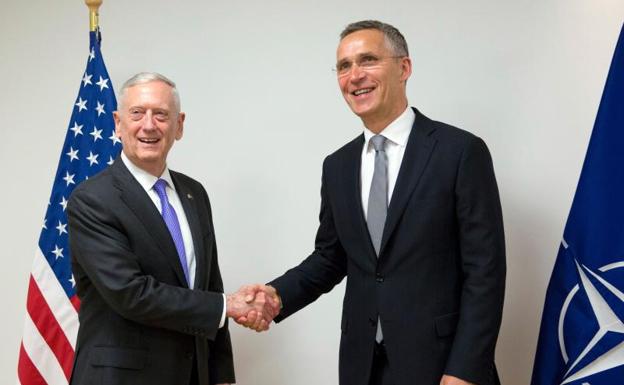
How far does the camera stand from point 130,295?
6.73 feet

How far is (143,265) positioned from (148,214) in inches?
6.4

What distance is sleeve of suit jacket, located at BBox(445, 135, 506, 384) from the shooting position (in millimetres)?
1969

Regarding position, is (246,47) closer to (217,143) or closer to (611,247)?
(217,143)

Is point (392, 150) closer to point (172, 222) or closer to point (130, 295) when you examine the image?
point (172, 222)

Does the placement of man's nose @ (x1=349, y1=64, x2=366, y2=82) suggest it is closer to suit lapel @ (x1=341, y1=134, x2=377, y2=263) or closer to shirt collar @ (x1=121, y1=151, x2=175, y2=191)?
suit lapel @ (x1=341, y1=134, x2=377, y2=263)

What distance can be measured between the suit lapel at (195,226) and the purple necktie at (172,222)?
0.13ft

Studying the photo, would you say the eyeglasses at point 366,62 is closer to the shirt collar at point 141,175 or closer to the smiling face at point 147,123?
the smiling face at point 147,123

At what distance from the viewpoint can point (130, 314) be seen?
81.7 inches

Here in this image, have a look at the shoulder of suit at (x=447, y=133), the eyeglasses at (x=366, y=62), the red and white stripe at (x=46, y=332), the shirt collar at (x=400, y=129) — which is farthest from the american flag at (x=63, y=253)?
the shoulder of suit at (x=447, y=133)

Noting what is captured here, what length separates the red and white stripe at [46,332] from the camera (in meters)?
2.84

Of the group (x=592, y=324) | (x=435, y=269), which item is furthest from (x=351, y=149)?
(x=592, y=324)

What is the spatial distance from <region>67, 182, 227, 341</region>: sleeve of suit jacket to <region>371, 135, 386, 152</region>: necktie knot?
74 cm

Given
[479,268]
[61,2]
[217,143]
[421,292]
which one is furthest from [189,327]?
[61,2]

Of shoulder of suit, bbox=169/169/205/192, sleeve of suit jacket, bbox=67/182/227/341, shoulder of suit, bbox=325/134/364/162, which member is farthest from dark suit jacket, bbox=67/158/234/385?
shoulder of suit, bbox=325/134/364/162
